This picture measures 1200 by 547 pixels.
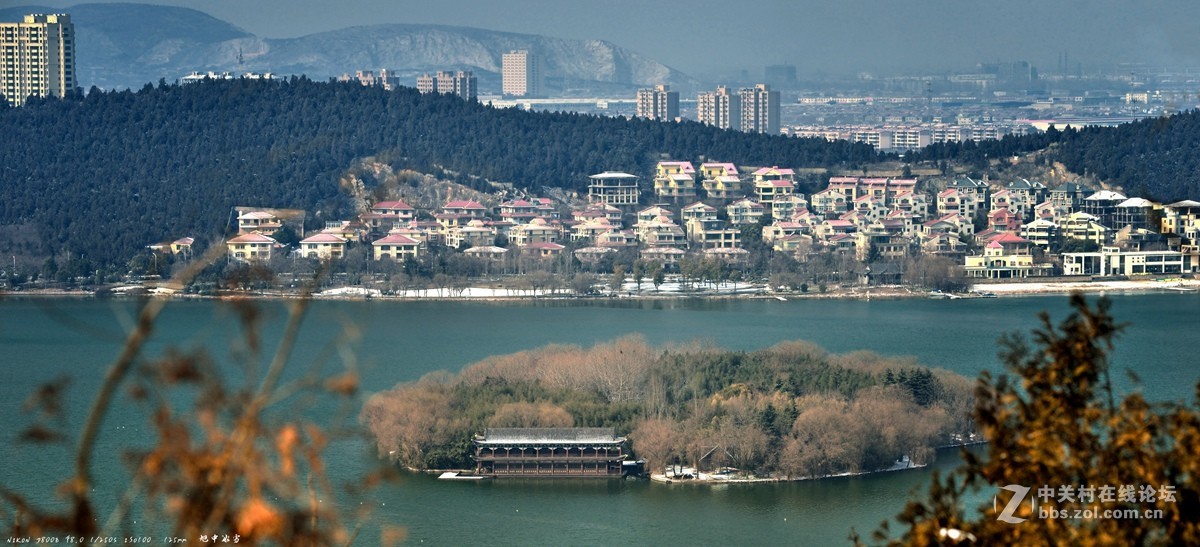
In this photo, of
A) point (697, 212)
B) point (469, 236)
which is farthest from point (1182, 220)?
point (469, 236)

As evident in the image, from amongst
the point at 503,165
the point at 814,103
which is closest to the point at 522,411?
the point at 503,165

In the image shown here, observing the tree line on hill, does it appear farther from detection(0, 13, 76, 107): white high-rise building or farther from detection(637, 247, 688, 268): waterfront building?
detection(0, 13, 76, 107): white high-rise building

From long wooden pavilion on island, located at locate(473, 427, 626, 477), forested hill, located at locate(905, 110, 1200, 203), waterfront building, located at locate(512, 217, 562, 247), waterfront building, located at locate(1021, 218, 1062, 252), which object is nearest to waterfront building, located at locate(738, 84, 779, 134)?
forested hill, located at locate(905, 110, 1200, 203)

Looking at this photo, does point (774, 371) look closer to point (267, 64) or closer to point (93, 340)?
point (93, 340)

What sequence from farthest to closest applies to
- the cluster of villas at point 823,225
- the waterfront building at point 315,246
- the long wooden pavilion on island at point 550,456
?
the cluster of villas at point 823,225
the waterfront building at point 315,246
the long wooden pavilion on island at point 550,456

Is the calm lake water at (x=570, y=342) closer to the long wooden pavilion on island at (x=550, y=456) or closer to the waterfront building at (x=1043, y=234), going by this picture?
the long wooden pavilion on island at (x=550, y=456)

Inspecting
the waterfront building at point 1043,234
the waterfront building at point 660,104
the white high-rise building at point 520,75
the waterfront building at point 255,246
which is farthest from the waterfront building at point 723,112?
the waterfront building at point 255,246

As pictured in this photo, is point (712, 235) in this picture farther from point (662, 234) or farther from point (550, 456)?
point (550, 456)
